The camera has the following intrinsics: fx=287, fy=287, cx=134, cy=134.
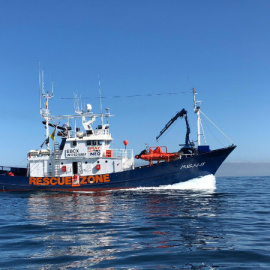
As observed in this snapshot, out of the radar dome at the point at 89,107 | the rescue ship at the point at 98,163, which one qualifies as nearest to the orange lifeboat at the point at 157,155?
the rescue ship at the point at 98,163

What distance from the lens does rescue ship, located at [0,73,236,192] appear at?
24719 mm

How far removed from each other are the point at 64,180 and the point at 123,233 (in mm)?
17383

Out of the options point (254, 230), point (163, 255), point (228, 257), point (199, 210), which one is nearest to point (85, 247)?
point (163, 255)

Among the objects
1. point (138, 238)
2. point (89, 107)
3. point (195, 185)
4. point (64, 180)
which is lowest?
point (138, 238)

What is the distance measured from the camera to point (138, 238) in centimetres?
926

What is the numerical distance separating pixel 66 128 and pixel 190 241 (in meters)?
20.9

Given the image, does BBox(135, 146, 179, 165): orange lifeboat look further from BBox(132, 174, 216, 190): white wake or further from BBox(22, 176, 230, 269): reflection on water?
BBox(22, 176, 230, 269): reflection on water

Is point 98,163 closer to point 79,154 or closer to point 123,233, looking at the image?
point 79,154

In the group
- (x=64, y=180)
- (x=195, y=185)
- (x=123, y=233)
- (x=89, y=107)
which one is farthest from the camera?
(x=89, y=107)

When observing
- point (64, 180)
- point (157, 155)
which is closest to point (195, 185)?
point (157, 155)

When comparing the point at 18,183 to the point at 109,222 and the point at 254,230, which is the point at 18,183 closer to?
the point at 109,222

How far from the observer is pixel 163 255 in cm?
740

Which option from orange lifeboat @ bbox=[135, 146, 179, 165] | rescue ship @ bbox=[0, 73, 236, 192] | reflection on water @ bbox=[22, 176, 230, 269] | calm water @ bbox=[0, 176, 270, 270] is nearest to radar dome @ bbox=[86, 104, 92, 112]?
rescue ship @ bbox=[0, 73, 236, 192]

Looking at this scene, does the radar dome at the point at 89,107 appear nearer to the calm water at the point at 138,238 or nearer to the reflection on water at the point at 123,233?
the reflection on water at the point at 123,233
